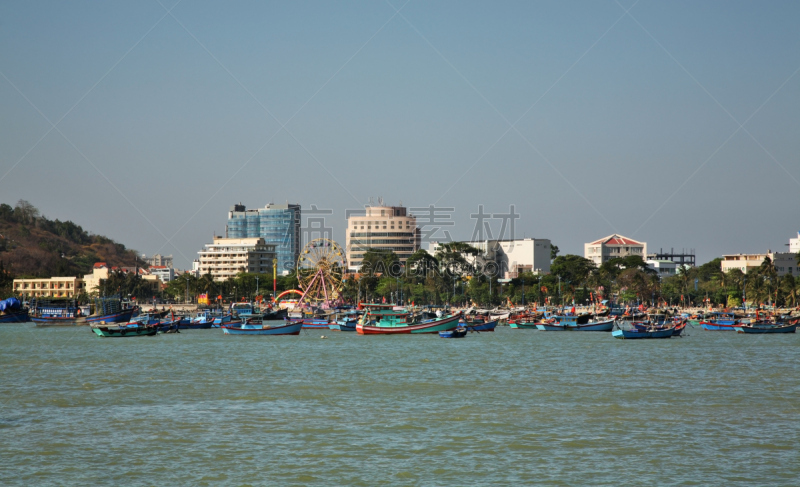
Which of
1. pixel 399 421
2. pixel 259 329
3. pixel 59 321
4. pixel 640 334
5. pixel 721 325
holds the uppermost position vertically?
pixel 59 321

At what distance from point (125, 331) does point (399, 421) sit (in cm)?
6204

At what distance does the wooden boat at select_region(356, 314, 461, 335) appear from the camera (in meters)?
90.7

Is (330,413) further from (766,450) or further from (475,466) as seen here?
(766,450)

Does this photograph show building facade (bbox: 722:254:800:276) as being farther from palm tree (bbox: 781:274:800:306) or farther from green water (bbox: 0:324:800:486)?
green water (bbox: 0:324:800:486)

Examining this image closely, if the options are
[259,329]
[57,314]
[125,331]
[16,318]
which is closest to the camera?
[125,331]

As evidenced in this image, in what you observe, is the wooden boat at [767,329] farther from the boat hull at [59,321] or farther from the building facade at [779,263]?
the building facade at [779,263]

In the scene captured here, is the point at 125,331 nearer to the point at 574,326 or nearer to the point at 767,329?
the point at 574,326

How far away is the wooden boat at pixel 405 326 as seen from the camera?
297 feet

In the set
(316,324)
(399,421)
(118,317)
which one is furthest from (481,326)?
(399,421)

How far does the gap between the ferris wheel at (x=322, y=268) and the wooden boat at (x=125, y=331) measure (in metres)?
56.5

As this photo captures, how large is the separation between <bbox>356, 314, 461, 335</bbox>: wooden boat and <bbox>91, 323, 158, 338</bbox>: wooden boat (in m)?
22.1

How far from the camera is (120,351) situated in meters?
67.8

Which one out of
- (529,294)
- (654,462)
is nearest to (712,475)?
(654,462)

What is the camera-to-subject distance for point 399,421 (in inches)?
1243
